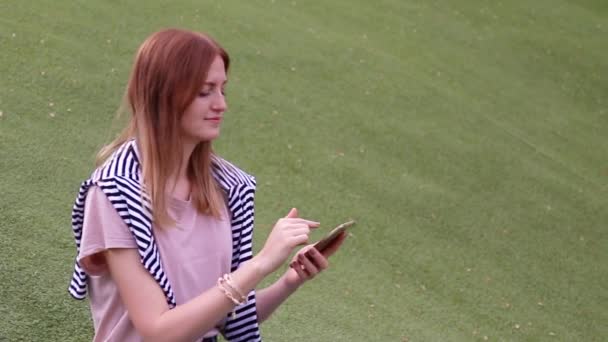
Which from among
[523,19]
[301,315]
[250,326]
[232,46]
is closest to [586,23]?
[523,19]

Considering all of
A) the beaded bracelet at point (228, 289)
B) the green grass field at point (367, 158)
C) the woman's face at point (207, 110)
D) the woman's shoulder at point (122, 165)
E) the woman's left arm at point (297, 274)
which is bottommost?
the green grass field at point (367, 158)

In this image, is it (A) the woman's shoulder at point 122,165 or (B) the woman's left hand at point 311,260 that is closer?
(A) the woman's shoulder at point 122,165

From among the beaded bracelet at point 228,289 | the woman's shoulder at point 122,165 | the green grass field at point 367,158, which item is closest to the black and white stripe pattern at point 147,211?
the woman's shoulder at point 122,165

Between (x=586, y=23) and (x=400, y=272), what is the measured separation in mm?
Answer: 6658

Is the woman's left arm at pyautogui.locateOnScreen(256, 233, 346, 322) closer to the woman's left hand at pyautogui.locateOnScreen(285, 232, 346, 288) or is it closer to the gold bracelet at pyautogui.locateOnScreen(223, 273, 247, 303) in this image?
the woman's left hand at pyautogui.locateOnScreen(285, 232, 346, 288)

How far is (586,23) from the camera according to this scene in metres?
10.2

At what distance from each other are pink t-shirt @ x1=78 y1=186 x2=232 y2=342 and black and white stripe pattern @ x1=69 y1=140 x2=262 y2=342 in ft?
0.12

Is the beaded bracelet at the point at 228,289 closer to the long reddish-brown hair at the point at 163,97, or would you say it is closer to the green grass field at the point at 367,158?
the long reddish-brown hair at the point at 163,97

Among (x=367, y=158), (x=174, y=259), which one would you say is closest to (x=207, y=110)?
(x=174, y=259)

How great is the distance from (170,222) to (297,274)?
36 cm

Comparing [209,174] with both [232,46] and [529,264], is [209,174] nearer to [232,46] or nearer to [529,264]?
[529,264]

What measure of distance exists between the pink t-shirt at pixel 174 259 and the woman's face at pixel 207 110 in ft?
0.48

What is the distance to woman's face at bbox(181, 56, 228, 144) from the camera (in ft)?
5.82

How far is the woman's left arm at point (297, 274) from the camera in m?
1.89
